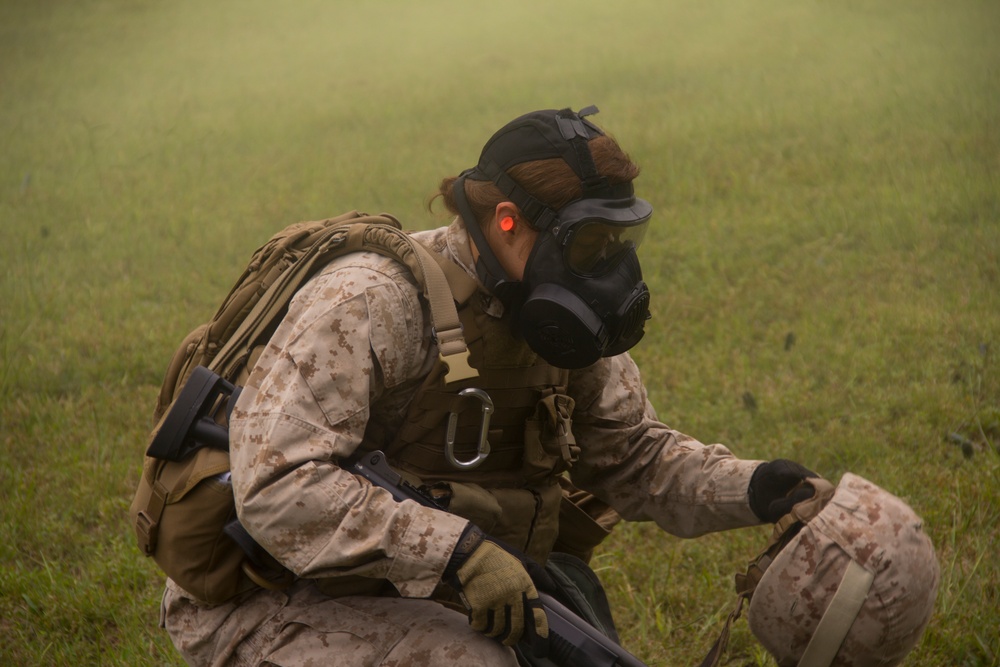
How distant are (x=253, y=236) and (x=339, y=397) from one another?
19.7 feet

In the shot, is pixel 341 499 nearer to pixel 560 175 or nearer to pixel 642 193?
pixel 560 175

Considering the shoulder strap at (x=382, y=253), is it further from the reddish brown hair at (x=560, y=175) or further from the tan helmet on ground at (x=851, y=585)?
the tan helmet on ground at (x=851, y=585)

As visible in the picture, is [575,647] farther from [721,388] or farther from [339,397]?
[721,388]

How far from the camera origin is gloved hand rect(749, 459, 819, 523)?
2805 millimetres

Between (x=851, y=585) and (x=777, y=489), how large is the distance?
1.40 feet

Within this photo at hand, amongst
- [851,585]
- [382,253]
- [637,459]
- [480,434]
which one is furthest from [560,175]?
[851,585]

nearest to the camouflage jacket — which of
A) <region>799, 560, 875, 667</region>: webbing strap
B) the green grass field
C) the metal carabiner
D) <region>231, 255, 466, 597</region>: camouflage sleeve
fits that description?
<region>231, 255, 466, 597</region>: camouflage sleeve

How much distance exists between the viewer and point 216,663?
2787 mm

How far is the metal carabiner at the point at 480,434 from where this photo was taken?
9.13 feet

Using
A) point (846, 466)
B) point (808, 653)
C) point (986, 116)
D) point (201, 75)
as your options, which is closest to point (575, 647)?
point (808, 653)

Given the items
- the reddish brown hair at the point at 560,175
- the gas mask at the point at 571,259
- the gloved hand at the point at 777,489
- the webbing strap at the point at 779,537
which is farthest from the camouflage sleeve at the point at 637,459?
the reddish brown hair at the point at 560,175

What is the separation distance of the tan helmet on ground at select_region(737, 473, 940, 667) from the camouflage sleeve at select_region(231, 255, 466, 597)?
85cm

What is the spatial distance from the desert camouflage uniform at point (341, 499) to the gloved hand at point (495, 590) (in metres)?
0.05

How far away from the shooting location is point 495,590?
97.0 inches
